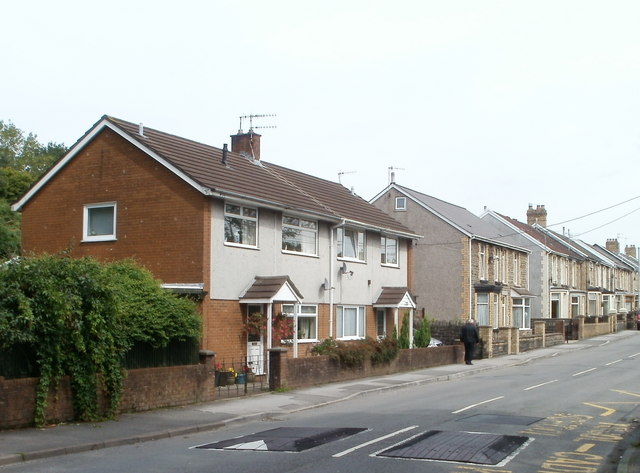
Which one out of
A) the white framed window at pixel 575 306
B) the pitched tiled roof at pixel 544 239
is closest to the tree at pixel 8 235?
the pitched tiled roof at pixel 544 239

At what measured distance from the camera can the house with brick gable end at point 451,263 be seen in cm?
4150

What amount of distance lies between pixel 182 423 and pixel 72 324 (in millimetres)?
2724

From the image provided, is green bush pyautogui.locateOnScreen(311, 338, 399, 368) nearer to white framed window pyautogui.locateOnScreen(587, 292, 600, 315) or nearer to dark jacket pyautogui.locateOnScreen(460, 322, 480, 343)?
dark jacket pyautogui.locateOnScreen(460, 322, 480, 343)

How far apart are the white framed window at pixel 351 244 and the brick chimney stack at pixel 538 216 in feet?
133

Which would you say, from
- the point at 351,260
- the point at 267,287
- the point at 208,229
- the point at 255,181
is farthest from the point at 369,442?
the point at 351,260

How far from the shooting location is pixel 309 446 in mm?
11953

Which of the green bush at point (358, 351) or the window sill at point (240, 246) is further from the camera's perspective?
the green bush at point (358, 351)

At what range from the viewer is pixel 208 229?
21.9 meters

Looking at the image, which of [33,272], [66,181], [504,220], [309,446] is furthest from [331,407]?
[504,220]

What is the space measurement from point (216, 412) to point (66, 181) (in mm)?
11373

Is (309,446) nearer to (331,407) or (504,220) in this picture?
(331,407)

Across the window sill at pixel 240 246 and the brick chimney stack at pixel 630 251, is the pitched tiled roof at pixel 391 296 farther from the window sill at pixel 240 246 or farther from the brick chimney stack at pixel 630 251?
the brick chimney stack at pixel 630 251

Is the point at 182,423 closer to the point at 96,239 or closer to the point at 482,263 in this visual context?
the point at 96,239

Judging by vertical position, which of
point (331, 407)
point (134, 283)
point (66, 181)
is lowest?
point (331, 407)
